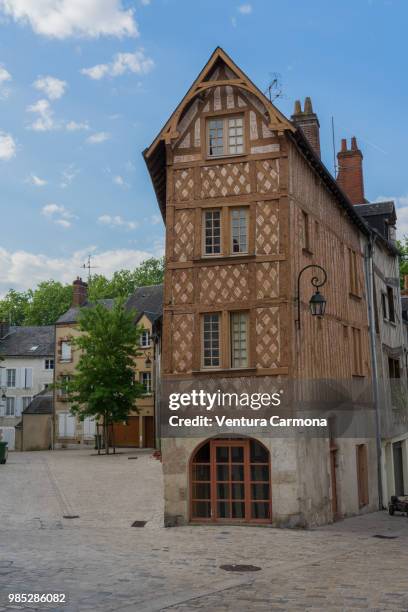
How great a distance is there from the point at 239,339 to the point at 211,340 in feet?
2.12

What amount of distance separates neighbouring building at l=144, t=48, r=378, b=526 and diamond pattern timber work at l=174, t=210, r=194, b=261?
0.08 ft

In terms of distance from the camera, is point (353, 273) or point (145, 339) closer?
point (353, 273)

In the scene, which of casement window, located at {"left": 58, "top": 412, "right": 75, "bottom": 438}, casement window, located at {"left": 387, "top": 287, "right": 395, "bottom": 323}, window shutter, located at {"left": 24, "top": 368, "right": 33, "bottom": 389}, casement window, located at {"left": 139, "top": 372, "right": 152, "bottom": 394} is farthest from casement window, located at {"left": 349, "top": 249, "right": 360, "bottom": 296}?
window shutter, located at {"left": 24, "top": 368, "right": 33, "bottom": 389}

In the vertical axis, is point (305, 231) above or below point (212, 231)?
above

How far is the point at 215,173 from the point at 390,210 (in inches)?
434

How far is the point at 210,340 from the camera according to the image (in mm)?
15172

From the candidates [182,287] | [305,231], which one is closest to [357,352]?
[305,231]

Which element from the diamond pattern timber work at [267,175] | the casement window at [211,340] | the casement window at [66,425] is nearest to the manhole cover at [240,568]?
the casement window at [211,340]

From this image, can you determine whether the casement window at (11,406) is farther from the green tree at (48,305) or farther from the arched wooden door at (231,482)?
the arched wooden door at (231,482)

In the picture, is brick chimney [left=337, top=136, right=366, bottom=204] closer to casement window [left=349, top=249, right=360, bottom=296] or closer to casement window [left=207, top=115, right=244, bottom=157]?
casement window [left=349, top=249, right=360, bottom=296]

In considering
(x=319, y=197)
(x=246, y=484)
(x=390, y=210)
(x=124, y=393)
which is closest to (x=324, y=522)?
(x=246, y=484)

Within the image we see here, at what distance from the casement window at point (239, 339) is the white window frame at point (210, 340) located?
1.04 feet

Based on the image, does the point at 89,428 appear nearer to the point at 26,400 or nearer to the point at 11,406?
the point at 26,400

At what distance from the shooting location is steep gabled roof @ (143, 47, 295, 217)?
15062 millimetres
